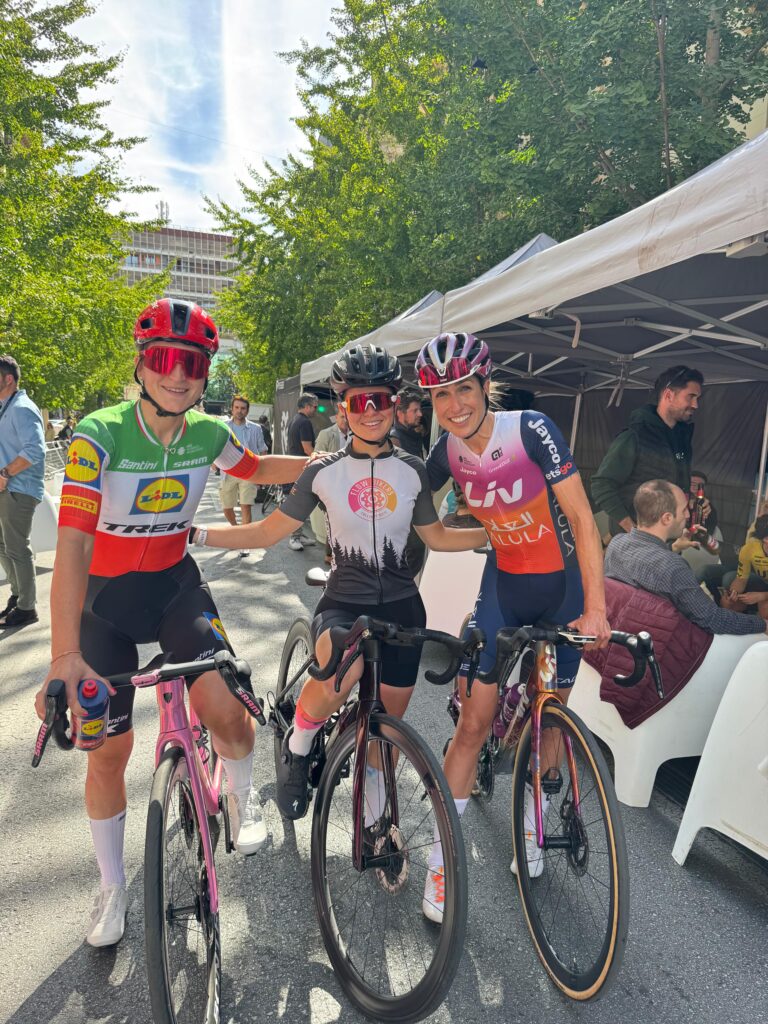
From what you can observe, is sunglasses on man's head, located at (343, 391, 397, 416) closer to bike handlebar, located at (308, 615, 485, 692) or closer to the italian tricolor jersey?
the italian tricolor jersey

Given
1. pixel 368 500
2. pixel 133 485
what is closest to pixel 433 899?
pixel 368 500

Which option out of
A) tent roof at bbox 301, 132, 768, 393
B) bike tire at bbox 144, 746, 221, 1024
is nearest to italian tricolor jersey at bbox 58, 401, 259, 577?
bike tire at bbox 144, 746, 221, 1024

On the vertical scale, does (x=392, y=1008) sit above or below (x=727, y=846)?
above

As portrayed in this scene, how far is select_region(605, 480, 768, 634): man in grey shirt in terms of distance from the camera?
3.23 meters

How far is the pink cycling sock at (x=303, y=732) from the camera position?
2.58m

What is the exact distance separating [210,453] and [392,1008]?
6.02ft

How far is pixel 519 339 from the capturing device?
6707 mm

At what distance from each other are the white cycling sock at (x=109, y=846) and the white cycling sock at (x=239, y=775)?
1.31 ft

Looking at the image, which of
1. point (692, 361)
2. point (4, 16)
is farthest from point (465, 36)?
point (4, 16)

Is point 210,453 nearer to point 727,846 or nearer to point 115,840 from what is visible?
point 115,840

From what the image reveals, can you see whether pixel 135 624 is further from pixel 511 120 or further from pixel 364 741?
pixel 511 120

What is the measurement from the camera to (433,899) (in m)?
2.29

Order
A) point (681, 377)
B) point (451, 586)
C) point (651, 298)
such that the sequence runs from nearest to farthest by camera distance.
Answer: point (681, 377), point (651, 298), point (451, 586)

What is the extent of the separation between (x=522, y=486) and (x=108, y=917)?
2.09 meters
